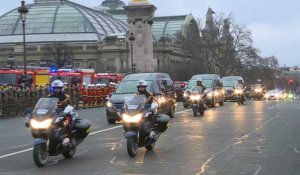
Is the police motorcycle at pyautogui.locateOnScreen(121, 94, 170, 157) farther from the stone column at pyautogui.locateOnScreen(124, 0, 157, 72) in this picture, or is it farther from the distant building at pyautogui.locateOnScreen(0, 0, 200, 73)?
the distant building at pyautogui.locateOnScreen(0, 0, 200, 73)

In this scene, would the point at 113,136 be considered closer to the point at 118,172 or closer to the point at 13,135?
the point at 13,135

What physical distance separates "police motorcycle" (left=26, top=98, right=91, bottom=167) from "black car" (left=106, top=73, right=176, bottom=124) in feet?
33.1

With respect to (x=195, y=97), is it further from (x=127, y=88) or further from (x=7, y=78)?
(x=7, y=78)

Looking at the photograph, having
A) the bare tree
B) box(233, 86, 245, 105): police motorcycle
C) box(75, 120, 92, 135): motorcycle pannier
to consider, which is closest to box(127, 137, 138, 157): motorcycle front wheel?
box(75, 120, 92, 135): motorcycle pannier

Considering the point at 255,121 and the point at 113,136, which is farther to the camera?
the point at 255,121

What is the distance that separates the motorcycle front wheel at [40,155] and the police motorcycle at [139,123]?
1792mm

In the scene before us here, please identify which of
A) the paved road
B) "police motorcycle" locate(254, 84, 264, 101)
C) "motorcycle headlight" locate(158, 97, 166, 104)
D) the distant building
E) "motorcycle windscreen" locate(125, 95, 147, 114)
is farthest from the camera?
the distant building

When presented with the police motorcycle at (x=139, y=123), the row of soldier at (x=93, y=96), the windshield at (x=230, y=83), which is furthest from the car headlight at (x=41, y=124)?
the windshield at (x=230, y=83)

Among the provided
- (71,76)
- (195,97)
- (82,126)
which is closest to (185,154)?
(82,126)

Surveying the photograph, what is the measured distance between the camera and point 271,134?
17.5 metres

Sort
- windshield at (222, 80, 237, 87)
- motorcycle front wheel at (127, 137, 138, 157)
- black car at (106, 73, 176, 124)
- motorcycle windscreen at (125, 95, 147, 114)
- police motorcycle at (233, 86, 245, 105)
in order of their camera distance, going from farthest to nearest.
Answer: windshield at (222, 80, 237, 87) < police motorcycle at (233, 86, 245, 105) < black car at (106, 73, 176, 124) < motorcycle windscreen at (125, 95, 147, 114) < motorcycle front wheel at (127, 137, 138, 157)

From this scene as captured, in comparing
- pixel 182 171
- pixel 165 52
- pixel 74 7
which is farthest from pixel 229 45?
pixel 182 171

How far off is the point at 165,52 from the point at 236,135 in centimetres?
11576

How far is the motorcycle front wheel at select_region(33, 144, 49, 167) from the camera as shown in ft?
37.3
